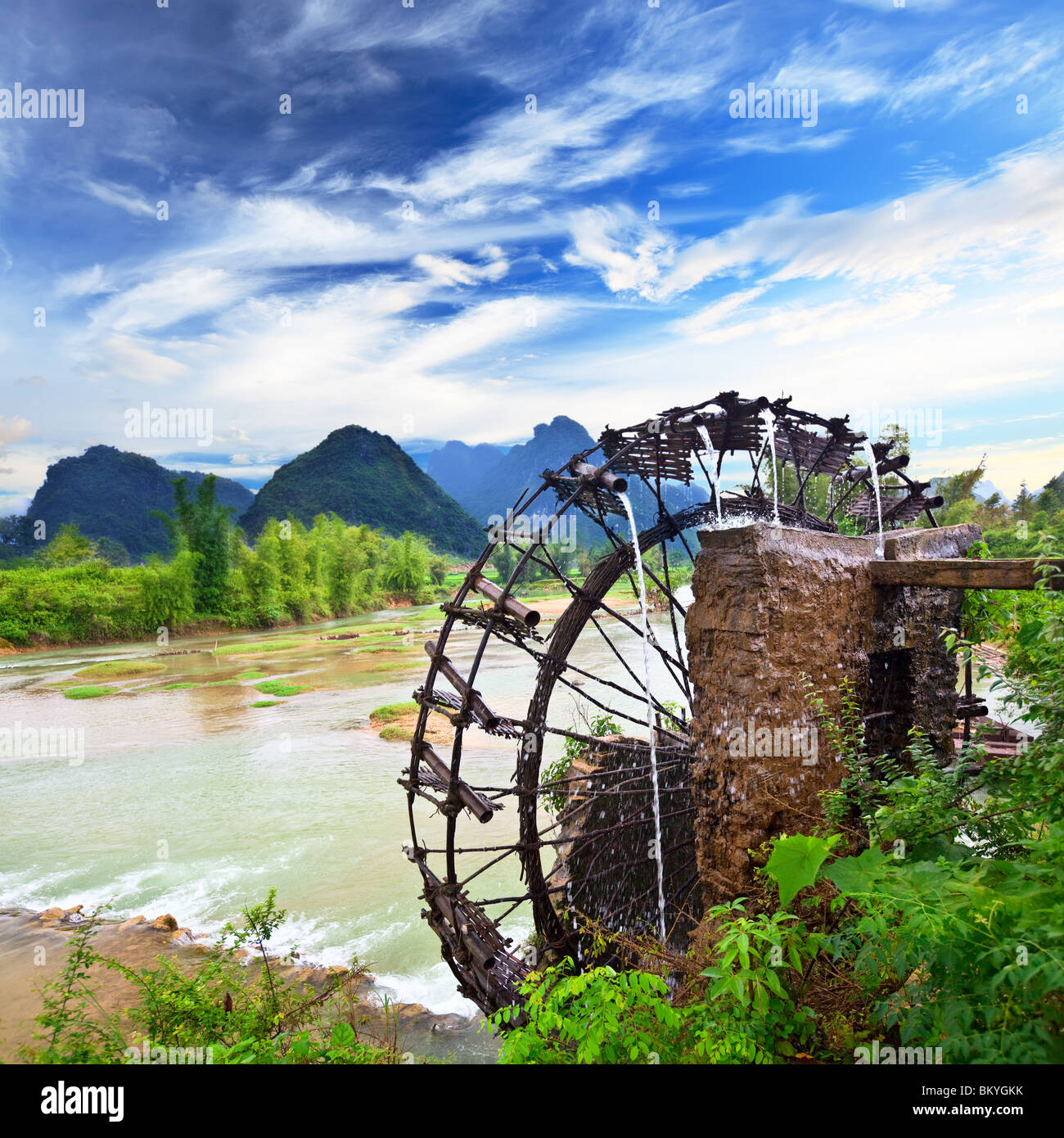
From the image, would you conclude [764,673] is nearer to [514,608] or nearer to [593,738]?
[514,608]

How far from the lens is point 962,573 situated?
13.3 feet

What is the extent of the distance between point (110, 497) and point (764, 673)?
115 metres

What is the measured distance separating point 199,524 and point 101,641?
893 cm

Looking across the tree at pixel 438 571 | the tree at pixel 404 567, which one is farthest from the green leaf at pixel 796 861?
the tree at pixel 438 571

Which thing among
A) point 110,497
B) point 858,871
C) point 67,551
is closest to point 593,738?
point 858,871

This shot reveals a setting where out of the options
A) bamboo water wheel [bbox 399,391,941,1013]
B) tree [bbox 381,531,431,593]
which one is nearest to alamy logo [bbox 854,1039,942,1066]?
bamboo water wheel [bbox 399,391,941,1013]

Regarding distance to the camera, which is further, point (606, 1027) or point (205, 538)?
point (205, 538)

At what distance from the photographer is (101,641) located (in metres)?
38.1

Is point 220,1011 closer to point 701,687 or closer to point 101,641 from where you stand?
point 701,687

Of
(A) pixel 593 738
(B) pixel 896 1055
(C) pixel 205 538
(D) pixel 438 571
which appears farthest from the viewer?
(D) pixel 438 571

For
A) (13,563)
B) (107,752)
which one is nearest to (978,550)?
(107,752)
